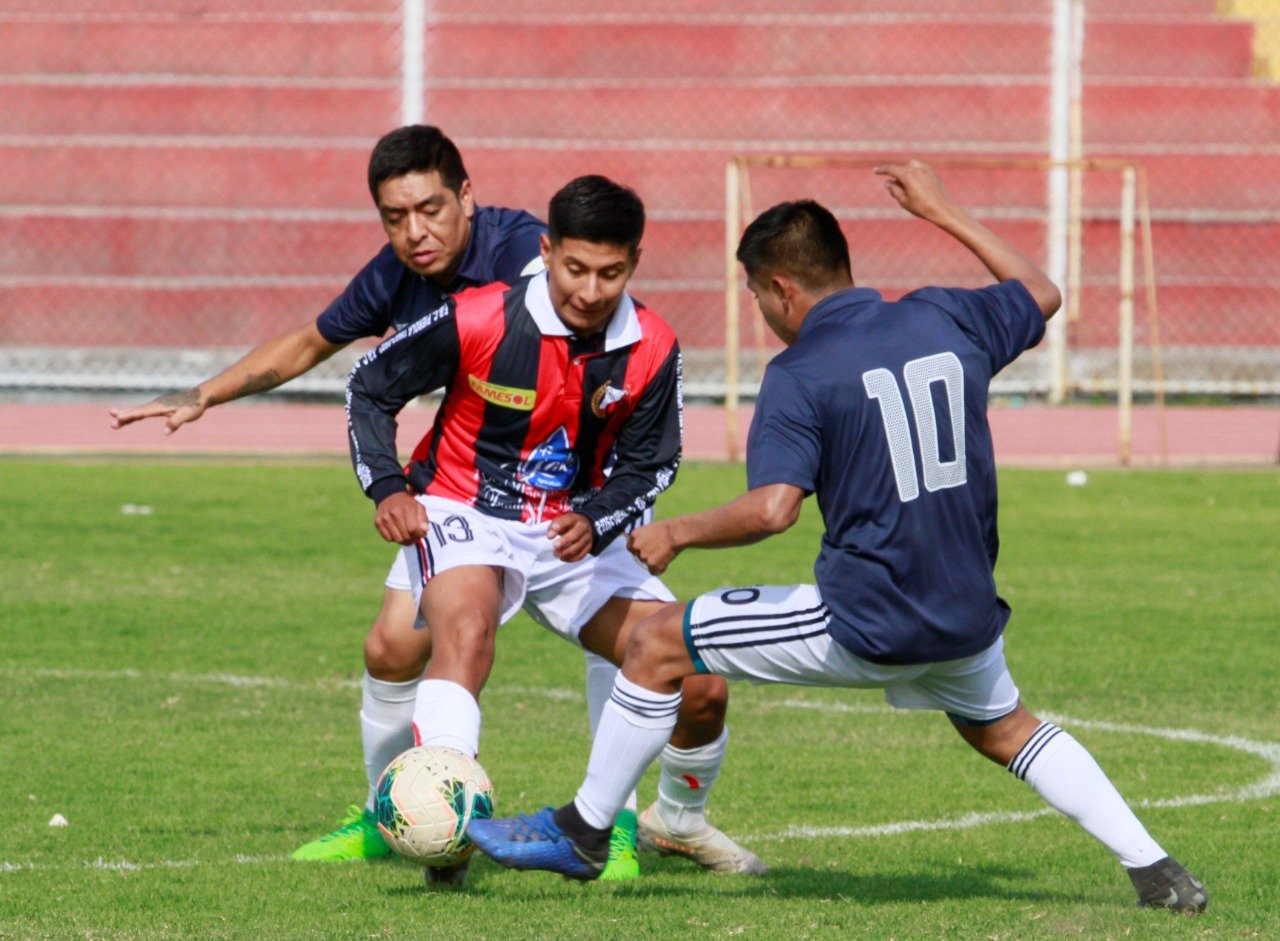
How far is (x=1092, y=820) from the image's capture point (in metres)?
4.98

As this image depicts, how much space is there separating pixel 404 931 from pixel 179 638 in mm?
4979

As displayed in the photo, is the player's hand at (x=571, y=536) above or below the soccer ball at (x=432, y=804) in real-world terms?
above

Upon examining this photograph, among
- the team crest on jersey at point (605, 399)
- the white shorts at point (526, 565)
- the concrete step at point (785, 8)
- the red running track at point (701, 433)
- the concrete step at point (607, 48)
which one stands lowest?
the red running track at point (701, 433)

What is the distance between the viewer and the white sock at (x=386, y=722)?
601cm

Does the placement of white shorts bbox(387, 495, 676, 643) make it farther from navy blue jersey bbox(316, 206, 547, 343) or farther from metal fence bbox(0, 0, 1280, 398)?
metal fence bbox(0, 0, 1280, 398)

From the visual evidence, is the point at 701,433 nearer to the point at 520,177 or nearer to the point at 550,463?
the point at 520,177

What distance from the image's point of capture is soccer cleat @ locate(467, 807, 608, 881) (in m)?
5.00

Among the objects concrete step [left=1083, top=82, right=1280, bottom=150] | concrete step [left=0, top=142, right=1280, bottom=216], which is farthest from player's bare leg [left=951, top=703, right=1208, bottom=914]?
concrete step [left=1083, top=82, right=1280, bottom=150]

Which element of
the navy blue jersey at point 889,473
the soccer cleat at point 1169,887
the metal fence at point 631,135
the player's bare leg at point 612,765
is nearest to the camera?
the navy blue jersey at point 889,473

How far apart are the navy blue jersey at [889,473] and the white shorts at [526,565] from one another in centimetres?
101

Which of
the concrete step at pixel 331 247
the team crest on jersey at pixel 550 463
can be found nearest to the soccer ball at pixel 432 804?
the team crest on jersey at pixel 550 463

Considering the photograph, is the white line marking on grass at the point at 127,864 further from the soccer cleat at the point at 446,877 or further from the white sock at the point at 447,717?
the white sock at the point at 447,717

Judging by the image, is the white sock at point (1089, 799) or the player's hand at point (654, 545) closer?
the player's hand at point (654, 545)

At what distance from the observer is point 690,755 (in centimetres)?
578
